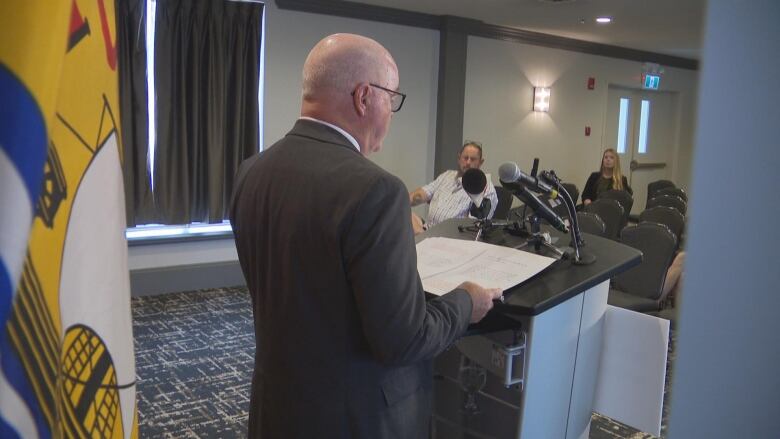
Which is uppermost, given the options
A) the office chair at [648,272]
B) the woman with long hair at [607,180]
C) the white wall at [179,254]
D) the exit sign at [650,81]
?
the exit sign at [650,81]

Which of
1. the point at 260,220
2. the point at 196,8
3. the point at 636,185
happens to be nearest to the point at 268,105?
the point at 196,8

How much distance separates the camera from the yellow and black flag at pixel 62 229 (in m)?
0.59

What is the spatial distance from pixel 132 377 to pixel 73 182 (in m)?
0.30

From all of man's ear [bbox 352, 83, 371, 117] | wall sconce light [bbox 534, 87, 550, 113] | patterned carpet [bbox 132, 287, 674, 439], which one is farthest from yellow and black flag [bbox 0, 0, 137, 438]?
wall sconce light [bbox 534, 87, 550, 113]

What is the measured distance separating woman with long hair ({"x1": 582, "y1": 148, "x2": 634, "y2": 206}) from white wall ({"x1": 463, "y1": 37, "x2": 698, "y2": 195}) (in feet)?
2.48

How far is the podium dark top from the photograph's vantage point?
1372 mm

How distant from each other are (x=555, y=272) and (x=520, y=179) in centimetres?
25

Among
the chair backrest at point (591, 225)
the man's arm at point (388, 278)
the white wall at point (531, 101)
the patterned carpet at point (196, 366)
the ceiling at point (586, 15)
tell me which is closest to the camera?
the man's arm at point (388, 278)

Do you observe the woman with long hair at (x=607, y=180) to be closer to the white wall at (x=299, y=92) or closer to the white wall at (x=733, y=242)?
the white wall at (x=299, y=92)

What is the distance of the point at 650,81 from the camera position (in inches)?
377

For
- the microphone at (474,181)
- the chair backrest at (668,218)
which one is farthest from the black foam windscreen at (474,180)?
the chair backrest at (668,218)

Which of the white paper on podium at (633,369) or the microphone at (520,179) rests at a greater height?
the microphone at (520,179)

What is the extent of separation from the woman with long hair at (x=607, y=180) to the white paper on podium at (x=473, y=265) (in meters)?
6.27

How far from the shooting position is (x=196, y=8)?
16.5 ft
